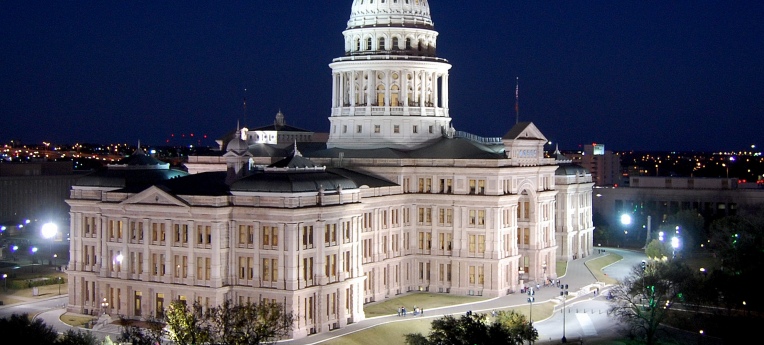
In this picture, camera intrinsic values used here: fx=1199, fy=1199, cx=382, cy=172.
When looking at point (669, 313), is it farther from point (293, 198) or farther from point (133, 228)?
point (133, 228)

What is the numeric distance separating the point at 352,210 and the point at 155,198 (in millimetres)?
17939

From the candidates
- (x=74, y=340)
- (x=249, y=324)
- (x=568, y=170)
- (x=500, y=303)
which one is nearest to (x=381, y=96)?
(x=568, y=170)

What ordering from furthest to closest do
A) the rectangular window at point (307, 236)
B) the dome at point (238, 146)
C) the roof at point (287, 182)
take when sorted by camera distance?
the dome at point (238, 146) → the rectangular window at point (307, 236) → the roof at point (287, 182)

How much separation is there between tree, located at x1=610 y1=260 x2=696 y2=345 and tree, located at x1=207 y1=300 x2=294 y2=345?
105 ft

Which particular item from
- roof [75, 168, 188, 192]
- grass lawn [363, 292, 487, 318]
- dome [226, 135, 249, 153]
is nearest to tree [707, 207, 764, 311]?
grass lawn [363, 292, 487, 318]

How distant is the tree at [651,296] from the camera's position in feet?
351

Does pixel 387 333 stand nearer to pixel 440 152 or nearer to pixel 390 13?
pixel 440 152

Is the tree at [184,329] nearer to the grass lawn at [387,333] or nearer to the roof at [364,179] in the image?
the grass lawn at [387,333]

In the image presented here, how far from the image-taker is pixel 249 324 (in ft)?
287

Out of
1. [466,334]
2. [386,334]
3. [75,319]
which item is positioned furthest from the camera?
[75,319]

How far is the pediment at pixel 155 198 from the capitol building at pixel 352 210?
0.13 meters

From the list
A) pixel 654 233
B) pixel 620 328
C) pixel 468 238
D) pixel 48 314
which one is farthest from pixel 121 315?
pixel 654 233

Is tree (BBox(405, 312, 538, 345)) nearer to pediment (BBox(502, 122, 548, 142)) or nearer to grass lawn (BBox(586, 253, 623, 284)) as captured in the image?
pediment (BBox(502, 122, 548, 142))

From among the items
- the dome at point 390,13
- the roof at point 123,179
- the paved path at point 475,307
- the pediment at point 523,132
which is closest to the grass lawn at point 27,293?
the paved path at point 475,307
